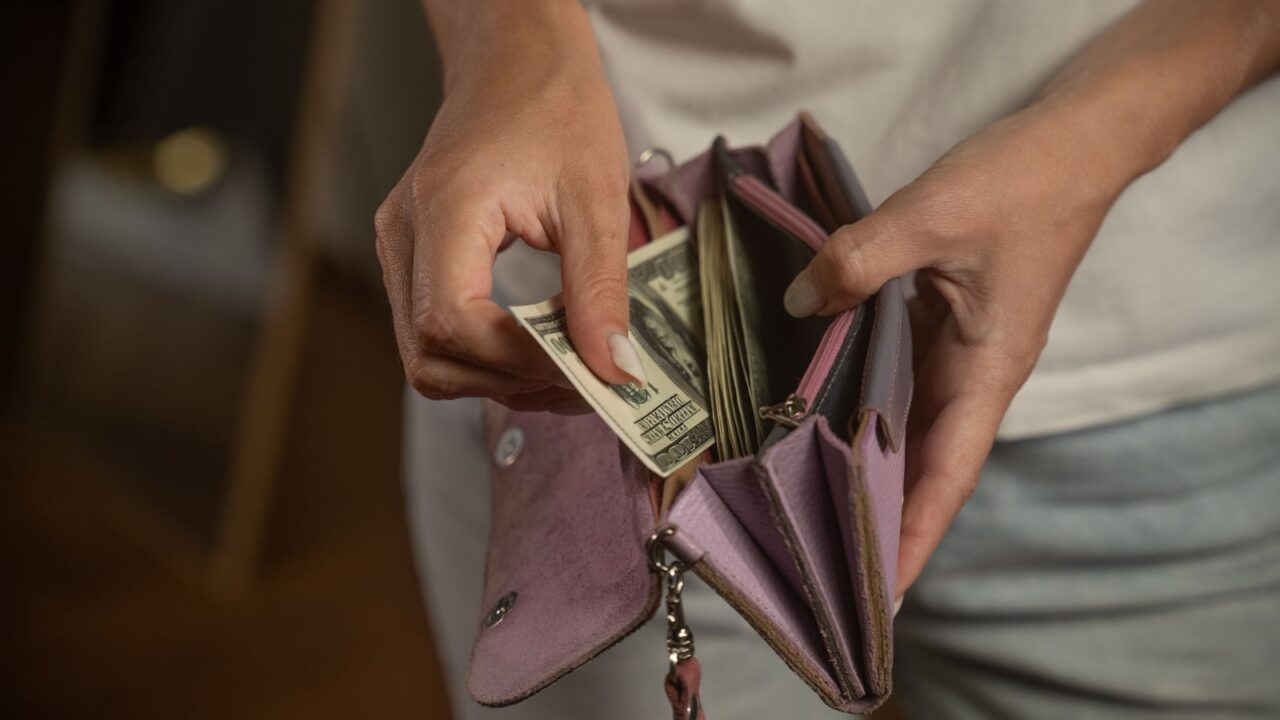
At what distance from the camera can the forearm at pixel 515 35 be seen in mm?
610

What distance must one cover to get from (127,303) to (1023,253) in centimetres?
162

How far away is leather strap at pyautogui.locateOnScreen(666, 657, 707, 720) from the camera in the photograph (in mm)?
523

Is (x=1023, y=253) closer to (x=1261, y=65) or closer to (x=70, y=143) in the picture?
(x=1261, y=65)

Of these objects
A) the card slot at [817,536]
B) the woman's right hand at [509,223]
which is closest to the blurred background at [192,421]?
the woman's right hand at [509,223]

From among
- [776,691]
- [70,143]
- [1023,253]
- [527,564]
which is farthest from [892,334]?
[70,143]

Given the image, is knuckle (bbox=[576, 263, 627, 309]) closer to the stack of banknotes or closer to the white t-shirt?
the stack of banknotes

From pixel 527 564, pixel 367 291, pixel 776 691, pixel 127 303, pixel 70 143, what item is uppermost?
pixel 70 143

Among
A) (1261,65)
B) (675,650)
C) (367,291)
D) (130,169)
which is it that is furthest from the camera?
(367,291)

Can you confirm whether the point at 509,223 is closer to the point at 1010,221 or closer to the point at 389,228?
the point at 389,228

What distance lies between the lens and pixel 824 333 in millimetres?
576

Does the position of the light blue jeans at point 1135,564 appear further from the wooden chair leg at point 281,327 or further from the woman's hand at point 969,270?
the wooden chair leg at point 281,327

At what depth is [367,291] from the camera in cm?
241

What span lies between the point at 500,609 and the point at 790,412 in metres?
0.19

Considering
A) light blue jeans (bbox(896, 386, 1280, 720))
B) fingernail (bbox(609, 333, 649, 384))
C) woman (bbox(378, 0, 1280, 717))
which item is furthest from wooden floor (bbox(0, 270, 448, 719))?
fingernail (bbox(609, 333, 649, 384))
